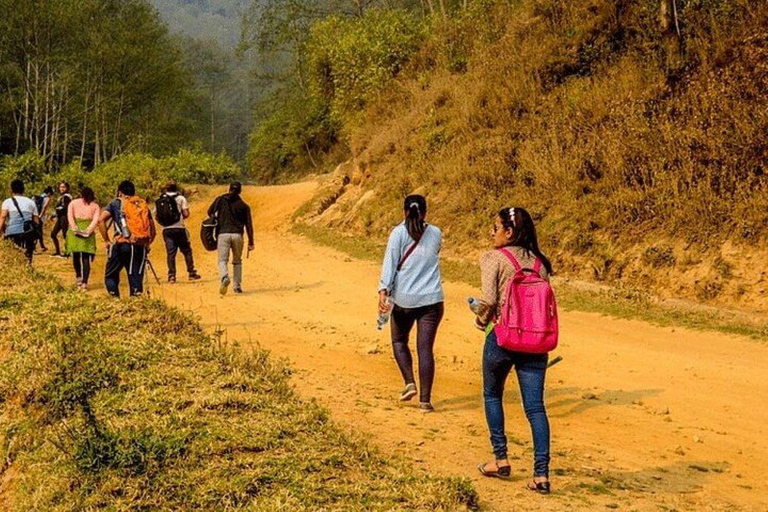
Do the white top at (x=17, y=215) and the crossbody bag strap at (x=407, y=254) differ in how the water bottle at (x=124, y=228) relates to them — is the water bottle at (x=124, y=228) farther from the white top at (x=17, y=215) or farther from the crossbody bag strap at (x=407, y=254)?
the crossbody bag strap at (x=407, y=254)

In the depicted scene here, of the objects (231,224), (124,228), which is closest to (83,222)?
(124,228)

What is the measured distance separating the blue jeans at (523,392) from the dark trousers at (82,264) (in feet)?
31.4

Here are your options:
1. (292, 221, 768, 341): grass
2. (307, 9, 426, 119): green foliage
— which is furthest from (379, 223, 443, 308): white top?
(307, 9, 426, 119): green foliage

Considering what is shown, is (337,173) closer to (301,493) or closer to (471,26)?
(471,26)

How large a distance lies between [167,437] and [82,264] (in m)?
9.59

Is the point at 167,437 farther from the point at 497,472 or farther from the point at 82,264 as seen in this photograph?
the point at 82,264

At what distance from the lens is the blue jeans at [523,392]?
15.8 ft

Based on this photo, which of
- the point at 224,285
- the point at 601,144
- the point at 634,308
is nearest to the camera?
the point at 634,308

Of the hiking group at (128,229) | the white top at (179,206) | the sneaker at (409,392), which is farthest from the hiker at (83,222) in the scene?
the sneaker at (409,392)

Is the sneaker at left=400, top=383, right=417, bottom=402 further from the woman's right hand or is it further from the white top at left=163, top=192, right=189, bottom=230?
the white top at left=163, top=192, right=189, bottom=230

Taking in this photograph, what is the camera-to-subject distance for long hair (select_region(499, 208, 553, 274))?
4.93m

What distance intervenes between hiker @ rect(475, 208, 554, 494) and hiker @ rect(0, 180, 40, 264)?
37.0 feet

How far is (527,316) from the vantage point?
4.78 meters

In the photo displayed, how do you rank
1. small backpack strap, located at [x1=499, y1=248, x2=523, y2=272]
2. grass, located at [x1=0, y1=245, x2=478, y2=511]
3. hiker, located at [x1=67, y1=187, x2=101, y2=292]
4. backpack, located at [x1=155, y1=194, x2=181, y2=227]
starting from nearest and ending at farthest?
grass, located at [x1=0, y1=245, x2=478, y2=511], small backpack strap, located at [x1=499, y1=248, x2=523, y2=272], hiker, located at [x1=67, y1=187, x2=101, y2=292], backpack, located at [x1=155, y1=194, x2=181, y2=227]
